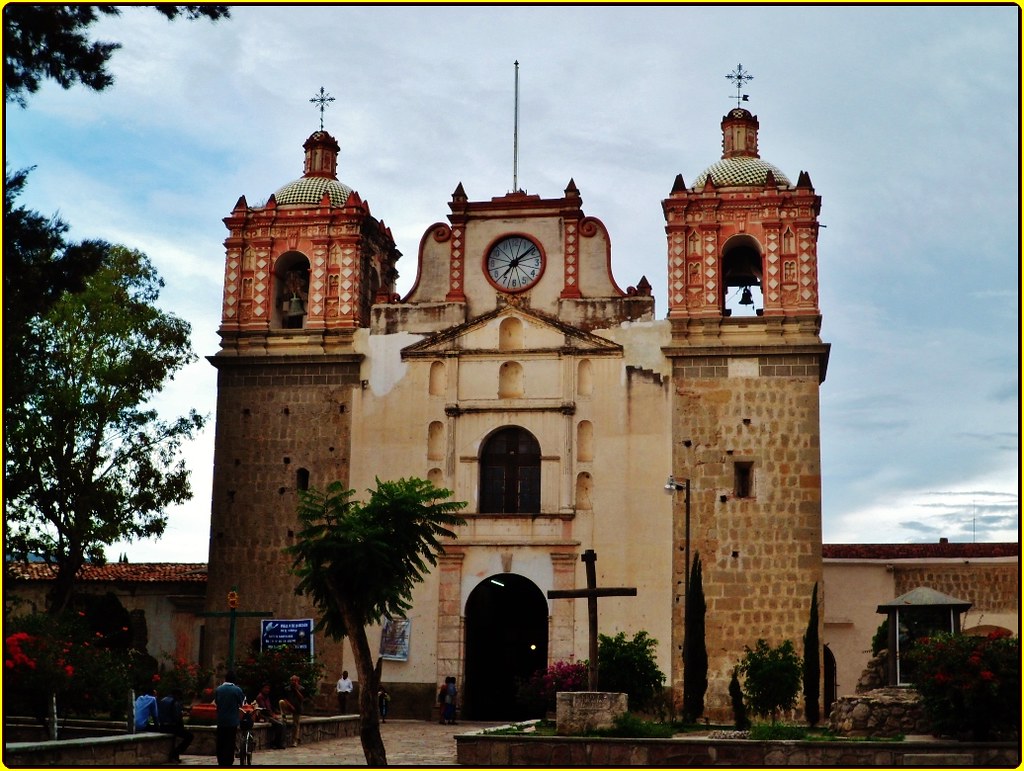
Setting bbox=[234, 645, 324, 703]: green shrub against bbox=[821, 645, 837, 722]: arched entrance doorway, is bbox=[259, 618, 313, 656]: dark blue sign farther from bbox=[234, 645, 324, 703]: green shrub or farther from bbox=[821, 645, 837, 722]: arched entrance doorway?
bbox=[821, 645, 837, 722]: arched entrance doorway

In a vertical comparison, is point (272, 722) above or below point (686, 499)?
below

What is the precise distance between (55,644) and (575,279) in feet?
59.3

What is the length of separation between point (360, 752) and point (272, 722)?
1.68 metres

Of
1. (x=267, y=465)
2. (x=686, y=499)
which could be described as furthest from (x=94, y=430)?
(x=686, y=499)

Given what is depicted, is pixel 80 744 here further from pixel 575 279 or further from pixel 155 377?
pixel 575 279

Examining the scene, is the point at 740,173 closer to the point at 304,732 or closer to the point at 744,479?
the point at 744,479

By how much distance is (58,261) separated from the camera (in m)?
17.8

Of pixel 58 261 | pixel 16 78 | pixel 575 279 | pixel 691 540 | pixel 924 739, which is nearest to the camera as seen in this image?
pixel 16 78

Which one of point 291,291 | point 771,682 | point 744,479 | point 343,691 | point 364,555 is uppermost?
point 291,291

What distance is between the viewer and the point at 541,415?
3497 centimetres

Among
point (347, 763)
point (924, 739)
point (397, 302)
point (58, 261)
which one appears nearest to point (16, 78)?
point (58, 261)

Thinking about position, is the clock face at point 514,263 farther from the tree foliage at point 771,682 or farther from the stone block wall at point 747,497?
the tree foliage at point 771,682

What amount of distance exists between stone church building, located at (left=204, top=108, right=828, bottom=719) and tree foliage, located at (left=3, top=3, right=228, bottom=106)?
1858 cm

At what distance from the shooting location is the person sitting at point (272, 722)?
2410 cm
